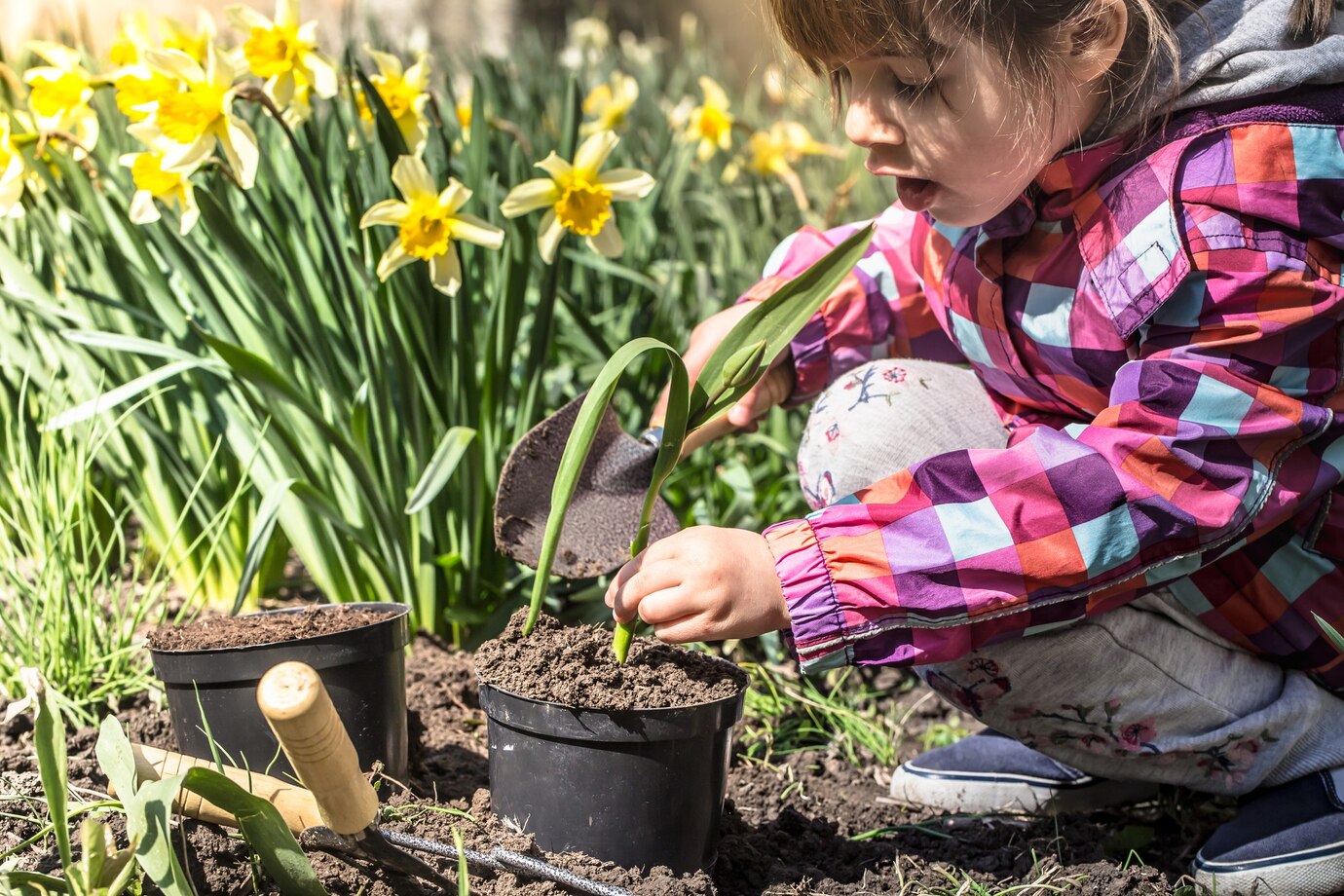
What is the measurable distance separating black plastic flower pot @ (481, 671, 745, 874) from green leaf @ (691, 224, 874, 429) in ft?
0.94

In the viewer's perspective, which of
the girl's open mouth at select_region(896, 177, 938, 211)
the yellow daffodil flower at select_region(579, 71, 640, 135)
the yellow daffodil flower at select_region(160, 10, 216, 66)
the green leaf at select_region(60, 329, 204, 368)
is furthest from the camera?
the yellow daffodil flower at select_region(579, 71, 640, 135)

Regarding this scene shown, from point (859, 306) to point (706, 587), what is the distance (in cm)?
74

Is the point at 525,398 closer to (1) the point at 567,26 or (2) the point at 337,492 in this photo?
(2) the point at 337,492

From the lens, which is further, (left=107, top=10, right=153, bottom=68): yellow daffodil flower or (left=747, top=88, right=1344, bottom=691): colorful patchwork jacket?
(left=107, top=10, right=153, bottom=68): yellow daffodil flower

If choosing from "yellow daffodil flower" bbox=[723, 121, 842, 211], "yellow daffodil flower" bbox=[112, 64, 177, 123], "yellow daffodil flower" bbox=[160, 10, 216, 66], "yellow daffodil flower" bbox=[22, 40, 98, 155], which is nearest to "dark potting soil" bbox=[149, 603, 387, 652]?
"yellow daffodil flower" bbox=[112, 64, 177, 123]

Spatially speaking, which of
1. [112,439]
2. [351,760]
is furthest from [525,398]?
[351,760]

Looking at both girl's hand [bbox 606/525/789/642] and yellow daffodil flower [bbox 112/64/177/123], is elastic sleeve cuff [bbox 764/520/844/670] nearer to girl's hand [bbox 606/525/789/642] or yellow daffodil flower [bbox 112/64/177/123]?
girl's hand [bbox 606/525/789/642]

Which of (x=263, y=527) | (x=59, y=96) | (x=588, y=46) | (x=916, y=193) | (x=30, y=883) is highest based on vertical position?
(x=588, y=46)

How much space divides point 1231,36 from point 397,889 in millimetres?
1175

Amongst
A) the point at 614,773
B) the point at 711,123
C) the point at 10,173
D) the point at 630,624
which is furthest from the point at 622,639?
the point at 711,123

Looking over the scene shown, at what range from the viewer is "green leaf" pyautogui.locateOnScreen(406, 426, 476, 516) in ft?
5.17

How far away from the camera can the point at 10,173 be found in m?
1.62

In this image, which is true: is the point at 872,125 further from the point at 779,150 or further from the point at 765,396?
the point at 779,150

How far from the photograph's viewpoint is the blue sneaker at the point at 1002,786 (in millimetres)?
1553
